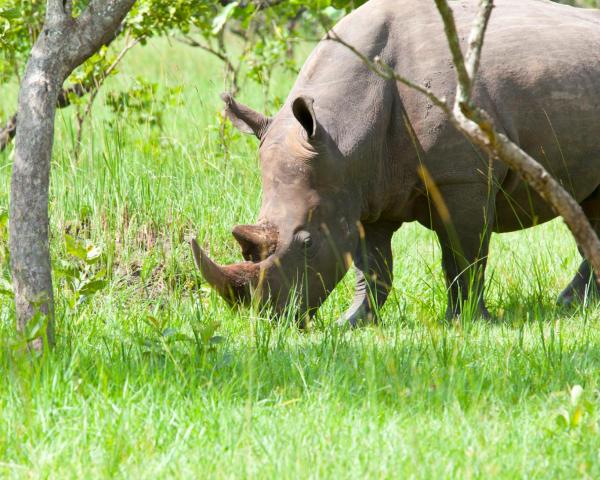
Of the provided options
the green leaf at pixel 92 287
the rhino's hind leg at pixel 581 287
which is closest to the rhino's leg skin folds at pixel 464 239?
the rhino's hind leg at pixel 581 287

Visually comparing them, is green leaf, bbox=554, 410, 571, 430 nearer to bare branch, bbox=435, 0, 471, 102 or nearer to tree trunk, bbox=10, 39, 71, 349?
bare branch, bbox=435, 0, 471, 102

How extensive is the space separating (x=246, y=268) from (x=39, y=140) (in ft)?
4.61

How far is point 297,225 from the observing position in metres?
4.93

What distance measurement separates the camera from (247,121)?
5.25 m

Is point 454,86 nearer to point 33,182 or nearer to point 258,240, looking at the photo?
point 258,240

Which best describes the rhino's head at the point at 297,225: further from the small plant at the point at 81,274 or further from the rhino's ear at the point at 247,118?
the small plant at the point at 81,274

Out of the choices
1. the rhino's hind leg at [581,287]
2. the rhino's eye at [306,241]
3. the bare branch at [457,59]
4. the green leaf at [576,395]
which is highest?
the bare branch at [457,59]

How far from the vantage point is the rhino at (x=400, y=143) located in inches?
194

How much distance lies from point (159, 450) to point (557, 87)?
3160 mm

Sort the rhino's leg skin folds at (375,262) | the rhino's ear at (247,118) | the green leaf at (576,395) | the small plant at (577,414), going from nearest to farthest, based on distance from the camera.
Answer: the small plant at (577,414) < the green leaf at (576,395) < the rhino's ear at (247,118) < the rhino's leg skin folds at (375,262)

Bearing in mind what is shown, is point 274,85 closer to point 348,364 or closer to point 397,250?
point 397,250

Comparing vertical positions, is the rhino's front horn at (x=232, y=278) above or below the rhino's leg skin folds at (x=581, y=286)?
above

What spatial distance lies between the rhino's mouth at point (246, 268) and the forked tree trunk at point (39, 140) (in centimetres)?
107

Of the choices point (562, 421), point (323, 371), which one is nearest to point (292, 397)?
point (323, 371)
